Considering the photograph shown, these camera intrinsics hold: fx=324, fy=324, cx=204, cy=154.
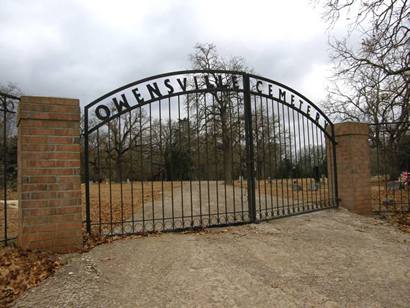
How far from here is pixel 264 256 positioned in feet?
12.3

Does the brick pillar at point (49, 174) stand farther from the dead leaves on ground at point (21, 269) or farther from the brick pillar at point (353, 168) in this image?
the brick pillar at point (353, 168)

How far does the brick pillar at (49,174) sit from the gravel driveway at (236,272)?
1.25 ft

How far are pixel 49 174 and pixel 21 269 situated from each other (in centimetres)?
107

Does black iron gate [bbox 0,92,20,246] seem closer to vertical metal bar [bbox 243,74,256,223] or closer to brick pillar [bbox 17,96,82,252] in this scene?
brick pillar [bbox 17,96,82,252]

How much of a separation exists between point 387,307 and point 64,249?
131 inches

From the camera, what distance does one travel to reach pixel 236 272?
324cm

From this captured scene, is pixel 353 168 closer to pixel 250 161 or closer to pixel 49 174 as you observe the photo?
pixel 250 161

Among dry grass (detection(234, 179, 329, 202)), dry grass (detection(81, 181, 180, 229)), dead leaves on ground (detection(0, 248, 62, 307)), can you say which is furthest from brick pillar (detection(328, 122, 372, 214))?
dead leaves on ground (detection(0, 248, 62, 307))

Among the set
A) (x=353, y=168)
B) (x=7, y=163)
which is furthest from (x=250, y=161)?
(x=7, y=163)

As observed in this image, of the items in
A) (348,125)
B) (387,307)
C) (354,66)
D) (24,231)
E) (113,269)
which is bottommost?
(387,307)

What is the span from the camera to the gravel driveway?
2711mm

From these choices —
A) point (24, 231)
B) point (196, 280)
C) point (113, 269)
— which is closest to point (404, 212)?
point (196, 280)

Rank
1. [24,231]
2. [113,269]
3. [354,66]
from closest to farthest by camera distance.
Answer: [113,269], [24,231], [354,66]

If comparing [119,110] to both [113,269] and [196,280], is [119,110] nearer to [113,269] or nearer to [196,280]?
[113,269]
